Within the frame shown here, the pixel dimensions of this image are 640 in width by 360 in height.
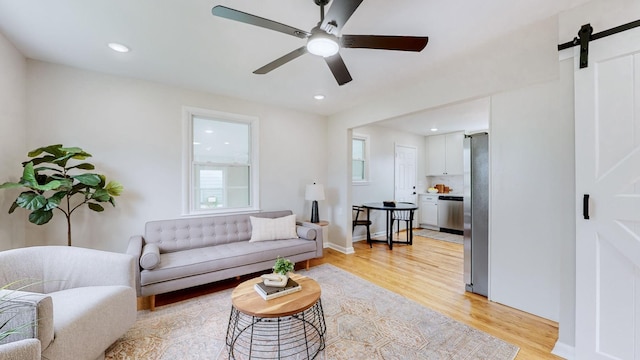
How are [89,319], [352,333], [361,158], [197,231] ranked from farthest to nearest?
[361,158] → [197,231] → [352,333] → [89,319]

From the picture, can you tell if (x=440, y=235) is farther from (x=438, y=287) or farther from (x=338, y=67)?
(x=338, y=67)

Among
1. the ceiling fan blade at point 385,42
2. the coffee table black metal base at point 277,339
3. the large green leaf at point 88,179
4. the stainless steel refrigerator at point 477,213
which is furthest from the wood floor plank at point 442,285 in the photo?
the large green leaf at point 88,179

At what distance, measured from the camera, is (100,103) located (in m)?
3.01

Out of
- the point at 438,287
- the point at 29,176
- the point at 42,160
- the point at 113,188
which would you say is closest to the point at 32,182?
the point at 29,176

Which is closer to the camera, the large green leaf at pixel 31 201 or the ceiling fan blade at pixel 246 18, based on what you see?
the ceiling fan blade at pixel 246 18

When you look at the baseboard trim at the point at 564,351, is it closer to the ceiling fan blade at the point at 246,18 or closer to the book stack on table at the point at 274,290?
the book stack on table at the point at 274,290

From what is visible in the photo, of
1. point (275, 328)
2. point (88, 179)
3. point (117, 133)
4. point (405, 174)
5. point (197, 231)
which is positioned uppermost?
point (117, 133)

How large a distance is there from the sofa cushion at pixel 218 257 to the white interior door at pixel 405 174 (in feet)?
11.3

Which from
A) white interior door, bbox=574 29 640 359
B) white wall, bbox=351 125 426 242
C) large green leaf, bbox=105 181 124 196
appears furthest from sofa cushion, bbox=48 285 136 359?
white wall, bbox=351 125 426 242

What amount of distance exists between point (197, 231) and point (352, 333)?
7.69 feet

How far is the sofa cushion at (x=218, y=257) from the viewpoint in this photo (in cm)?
255

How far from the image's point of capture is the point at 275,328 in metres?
2.20

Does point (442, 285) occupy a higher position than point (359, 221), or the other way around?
point (359, 221)

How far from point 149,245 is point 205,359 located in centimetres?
161
